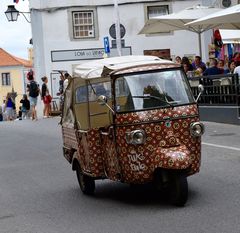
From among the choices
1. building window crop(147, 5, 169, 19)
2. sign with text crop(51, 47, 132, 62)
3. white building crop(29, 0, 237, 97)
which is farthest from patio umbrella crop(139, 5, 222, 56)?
building window crop(147, 5, 169, 19)

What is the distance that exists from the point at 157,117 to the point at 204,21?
11.6 metres

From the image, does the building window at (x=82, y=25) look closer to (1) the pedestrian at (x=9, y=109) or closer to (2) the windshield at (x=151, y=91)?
(1) the pedestrian at (x=9, y=109)

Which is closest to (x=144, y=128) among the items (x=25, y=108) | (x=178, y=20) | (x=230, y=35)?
(x=178, y=20)

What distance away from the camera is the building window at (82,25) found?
120 ft

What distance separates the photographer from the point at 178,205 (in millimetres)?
8102

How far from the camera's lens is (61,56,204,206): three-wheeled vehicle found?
26.6 feet

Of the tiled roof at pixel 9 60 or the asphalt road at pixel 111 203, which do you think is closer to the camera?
the asphalt road at pixel 111 203

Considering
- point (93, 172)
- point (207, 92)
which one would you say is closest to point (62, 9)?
point (207, 92)

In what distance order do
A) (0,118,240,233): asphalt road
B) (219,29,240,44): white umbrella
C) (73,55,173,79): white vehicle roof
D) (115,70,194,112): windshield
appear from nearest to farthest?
(0,118,240,233): asphalt road, (115,70,194,112): windshield, (73,55,173,79): white vehicle roof, (219,29,240,44): white umbrella

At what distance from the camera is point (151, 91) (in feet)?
27.9

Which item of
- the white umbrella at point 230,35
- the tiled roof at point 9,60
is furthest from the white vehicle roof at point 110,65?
the tiled roof at point 9,60

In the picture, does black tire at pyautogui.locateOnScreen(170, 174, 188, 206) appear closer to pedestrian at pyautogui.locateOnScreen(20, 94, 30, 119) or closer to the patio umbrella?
the patio umbrella

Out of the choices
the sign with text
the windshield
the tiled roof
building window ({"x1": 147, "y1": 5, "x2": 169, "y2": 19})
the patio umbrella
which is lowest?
the windshield

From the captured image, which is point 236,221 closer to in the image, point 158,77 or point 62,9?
point 158,77
